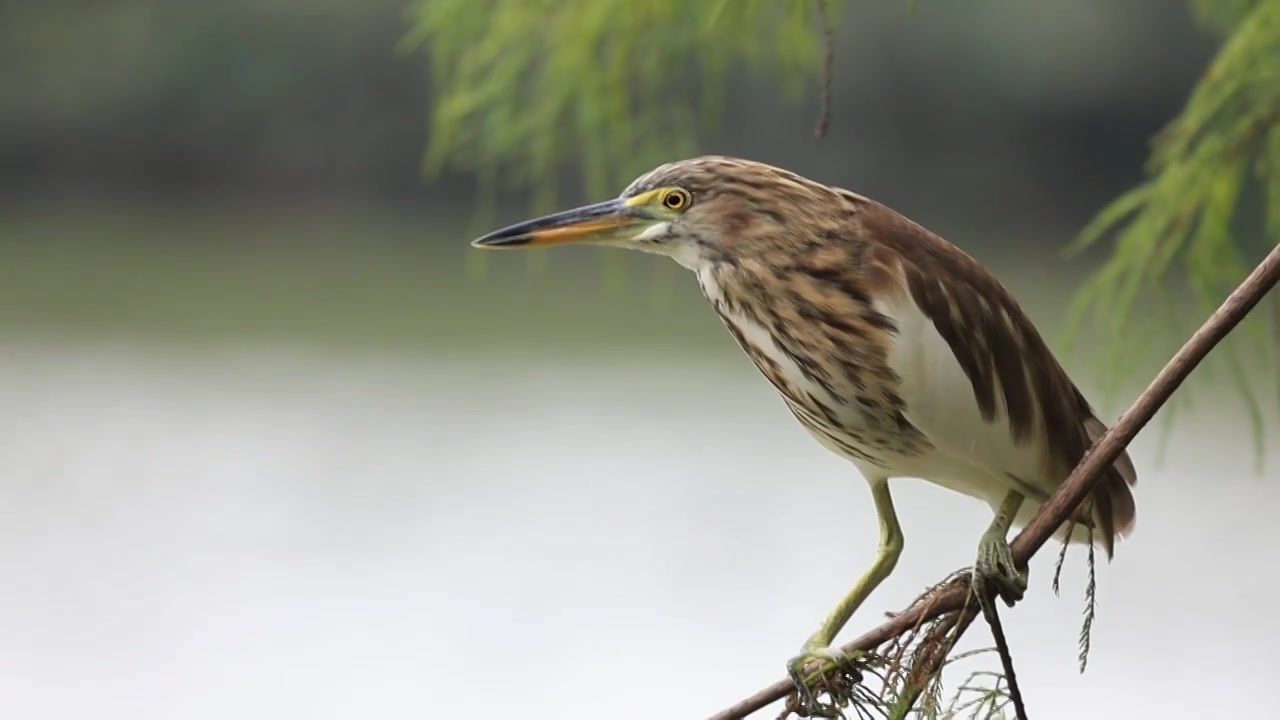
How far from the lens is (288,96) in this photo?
345 inches

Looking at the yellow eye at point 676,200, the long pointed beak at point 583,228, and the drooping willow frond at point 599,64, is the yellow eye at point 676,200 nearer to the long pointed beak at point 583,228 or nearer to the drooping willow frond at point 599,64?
the long pointed beak at point 583,228

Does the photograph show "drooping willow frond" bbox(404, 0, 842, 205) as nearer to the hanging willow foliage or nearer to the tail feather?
the hanging willow foliage

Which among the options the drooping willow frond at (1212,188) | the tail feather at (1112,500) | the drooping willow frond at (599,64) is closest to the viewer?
the tail feather at (1112,500)

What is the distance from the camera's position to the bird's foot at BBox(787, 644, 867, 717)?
1270mm

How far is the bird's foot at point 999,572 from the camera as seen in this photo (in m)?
1.22

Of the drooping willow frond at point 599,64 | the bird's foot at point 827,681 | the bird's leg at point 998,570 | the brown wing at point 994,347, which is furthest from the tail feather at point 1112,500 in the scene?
the drooping willow frond at point 599,64

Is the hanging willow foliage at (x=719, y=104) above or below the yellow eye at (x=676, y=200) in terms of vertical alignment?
above

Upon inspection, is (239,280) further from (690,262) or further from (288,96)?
(690,262)

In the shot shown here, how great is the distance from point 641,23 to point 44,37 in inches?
302

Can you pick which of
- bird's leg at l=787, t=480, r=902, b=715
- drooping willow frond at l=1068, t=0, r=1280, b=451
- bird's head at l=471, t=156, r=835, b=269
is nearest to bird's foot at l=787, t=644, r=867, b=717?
bird's leg at l=787, t=480, r=902, b=715

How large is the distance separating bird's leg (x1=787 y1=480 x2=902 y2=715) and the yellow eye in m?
0.31

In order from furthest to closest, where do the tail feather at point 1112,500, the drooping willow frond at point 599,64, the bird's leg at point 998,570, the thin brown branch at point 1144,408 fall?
the drooping willow frond at point 599,64 < the tail feather at point 1112,500 < the bird's leg at point 998,570 < the thin brown branch at point 1144,408

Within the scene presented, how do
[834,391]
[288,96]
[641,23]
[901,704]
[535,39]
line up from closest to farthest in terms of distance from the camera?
[901,704], [834,391], [641,23], [535,39], [288,96]

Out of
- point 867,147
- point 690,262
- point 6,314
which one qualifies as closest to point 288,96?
point 6,314
